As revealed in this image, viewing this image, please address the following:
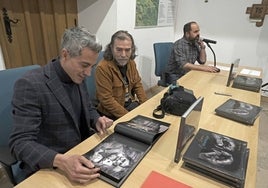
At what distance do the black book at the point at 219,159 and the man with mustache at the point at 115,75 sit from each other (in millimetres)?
814

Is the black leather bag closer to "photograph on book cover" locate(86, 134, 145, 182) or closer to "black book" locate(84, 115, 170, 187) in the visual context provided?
"black book" locate(84, 115, 170, 187)

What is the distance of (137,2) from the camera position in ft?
8.64

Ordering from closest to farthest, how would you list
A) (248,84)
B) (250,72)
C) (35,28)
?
1. (248,84)
2. (35,28)
3. (250,72)

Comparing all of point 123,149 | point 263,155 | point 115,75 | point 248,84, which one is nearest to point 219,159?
point 123,149

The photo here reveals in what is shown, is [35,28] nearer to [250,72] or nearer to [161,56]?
[161,56]

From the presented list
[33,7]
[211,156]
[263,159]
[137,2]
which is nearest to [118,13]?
[137,2]

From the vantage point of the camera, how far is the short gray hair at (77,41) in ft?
3.03

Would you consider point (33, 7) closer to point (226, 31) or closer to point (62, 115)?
point (62, 115)

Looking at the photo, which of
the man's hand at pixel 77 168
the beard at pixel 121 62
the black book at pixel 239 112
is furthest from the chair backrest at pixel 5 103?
the black book at pixel 239 112

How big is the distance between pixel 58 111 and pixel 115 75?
2.41ft

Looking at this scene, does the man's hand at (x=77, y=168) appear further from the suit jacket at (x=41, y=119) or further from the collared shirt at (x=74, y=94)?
the collared shirt at (x=74, y=94)

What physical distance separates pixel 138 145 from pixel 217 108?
0.69 meters

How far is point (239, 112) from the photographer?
1.30 metres

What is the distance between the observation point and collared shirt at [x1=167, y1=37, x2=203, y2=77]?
2.49m
